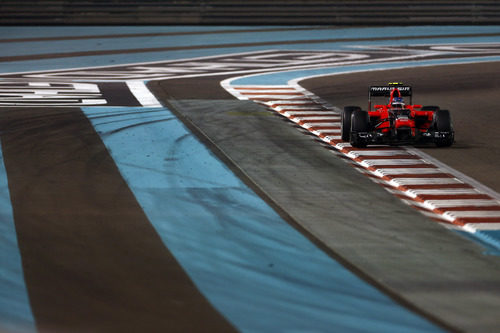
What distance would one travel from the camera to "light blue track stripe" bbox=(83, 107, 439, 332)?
8188mm

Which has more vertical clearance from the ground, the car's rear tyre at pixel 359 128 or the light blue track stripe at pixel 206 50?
the car's rear tyre at pixel 359 128

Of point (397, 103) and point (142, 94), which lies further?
point (142, 94)

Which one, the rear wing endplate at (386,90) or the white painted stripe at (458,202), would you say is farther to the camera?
the rear wing endplate at (386,90)

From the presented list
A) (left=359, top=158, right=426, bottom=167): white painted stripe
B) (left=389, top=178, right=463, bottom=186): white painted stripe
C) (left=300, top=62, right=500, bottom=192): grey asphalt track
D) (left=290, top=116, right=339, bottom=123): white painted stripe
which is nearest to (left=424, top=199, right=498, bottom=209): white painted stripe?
(left=300, top=62, right=500, bottom=192): grey asphalt track

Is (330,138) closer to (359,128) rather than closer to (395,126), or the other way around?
(359,128)

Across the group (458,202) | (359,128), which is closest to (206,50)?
(359,128)

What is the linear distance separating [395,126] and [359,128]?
66cm

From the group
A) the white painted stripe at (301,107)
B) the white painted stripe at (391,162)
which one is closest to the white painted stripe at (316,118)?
the white painted stripe at (301,107)

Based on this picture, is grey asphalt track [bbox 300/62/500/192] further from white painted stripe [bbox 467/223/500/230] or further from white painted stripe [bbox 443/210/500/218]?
white painted stripe [bbox 467/223/500/230]

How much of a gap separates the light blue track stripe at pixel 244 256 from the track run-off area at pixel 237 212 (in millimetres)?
28

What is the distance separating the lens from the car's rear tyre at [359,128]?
16875mm

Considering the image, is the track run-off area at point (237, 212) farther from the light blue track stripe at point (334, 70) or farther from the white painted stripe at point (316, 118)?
the light blue track stripe at point (334, 70)

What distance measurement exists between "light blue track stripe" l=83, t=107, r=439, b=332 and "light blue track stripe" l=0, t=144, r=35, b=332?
1.62 meters

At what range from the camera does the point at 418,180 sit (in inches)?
563
